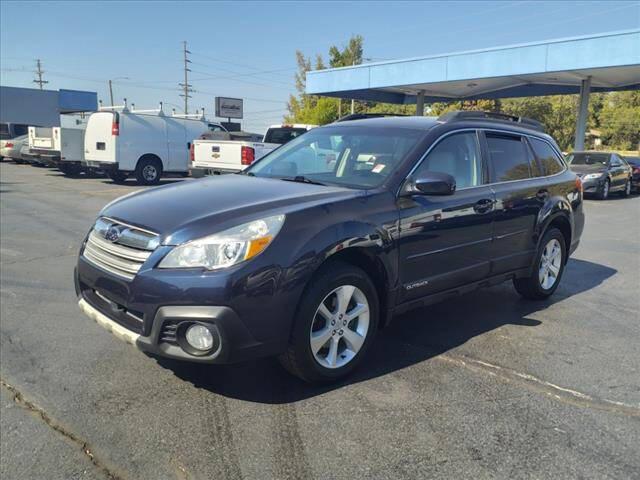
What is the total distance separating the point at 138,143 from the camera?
1644cm

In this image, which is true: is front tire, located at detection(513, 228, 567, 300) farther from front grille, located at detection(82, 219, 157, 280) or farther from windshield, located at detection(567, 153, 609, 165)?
windshield, located at detection(567, 153, 609, 165)

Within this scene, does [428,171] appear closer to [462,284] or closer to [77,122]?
[462,284]

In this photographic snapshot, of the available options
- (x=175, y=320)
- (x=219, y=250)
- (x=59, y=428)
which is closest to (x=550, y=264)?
(x=219, y=250)

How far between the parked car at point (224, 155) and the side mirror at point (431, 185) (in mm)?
8816

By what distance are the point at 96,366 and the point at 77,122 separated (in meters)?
18.1

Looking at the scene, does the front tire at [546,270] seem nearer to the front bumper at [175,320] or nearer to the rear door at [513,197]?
the rear door at [513,197]

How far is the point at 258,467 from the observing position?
2682mm

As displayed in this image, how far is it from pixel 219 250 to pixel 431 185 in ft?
5.23

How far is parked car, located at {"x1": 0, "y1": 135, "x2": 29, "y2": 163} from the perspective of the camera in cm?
2396

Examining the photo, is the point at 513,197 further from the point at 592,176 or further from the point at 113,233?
the point at 592,176

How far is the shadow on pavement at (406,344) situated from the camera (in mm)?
3529

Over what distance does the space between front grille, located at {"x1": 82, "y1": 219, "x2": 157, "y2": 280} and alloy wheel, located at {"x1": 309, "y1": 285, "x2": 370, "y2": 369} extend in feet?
3.63

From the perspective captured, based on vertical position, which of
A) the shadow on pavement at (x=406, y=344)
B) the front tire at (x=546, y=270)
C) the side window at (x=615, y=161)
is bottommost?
the shadow on pavement at (x=406, y=344)

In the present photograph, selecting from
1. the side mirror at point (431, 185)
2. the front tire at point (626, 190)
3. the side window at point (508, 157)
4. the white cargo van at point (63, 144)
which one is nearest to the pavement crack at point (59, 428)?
the side mirror at point (431, 185)
